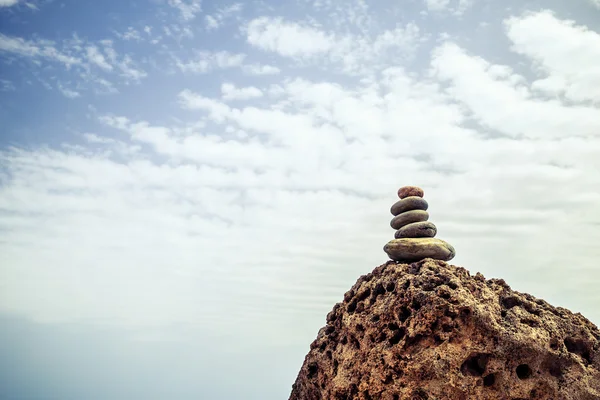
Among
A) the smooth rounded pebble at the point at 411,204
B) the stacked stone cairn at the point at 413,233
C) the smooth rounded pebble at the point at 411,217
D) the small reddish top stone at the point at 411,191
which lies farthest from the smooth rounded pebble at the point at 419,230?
the small reddish top stone at the point at 411,191

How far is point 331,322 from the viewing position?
46.8ft

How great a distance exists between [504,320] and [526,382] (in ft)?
4.59

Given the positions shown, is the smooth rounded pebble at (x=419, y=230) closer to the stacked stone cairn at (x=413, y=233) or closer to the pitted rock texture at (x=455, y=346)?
the stacked stone cairn at (x=413, y=233)

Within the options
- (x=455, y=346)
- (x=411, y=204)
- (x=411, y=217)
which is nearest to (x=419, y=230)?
(x=411, y=217)

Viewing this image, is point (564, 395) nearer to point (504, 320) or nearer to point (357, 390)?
point (504, 320)

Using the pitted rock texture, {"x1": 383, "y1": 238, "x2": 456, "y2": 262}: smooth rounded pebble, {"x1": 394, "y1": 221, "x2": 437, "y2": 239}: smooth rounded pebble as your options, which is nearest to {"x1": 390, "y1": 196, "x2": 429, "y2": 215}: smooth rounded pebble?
{"x1": 394, "y1": 221, "x2": 437, "y2": 239}: smooth rounded pebble

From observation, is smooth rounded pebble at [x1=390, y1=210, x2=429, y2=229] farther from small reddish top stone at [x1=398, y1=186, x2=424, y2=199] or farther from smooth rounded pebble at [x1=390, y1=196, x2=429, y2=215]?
small reddish top stone at [x1=398, y1=186, x2=424, y2=199]

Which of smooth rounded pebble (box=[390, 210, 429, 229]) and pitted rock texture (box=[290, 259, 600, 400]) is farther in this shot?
smooth rounded pebble (box=[390, 210, 429, 229])

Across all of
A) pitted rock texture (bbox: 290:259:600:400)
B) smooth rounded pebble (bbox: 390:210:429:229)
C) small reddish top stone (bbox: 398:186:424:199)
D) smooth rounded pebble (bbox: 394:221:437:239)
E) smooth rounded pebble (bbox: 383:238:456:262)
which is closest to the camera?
pitted rock texture (bbox: 290:259:600:400)

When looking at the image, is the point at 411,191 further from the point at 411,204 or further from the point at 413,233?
the point at 413,233

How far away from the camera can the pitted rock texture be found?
10867 mm

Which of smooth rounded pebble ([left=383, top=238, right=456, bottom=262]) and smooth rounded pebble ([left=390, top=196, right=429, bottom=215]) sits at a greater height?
smooth rounded pebble ([left=390, top=196, right=429, bottom=215])

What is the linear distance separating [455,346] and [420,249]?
Answer: 10.6 feet

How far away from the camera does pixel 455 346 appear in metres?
11.0
